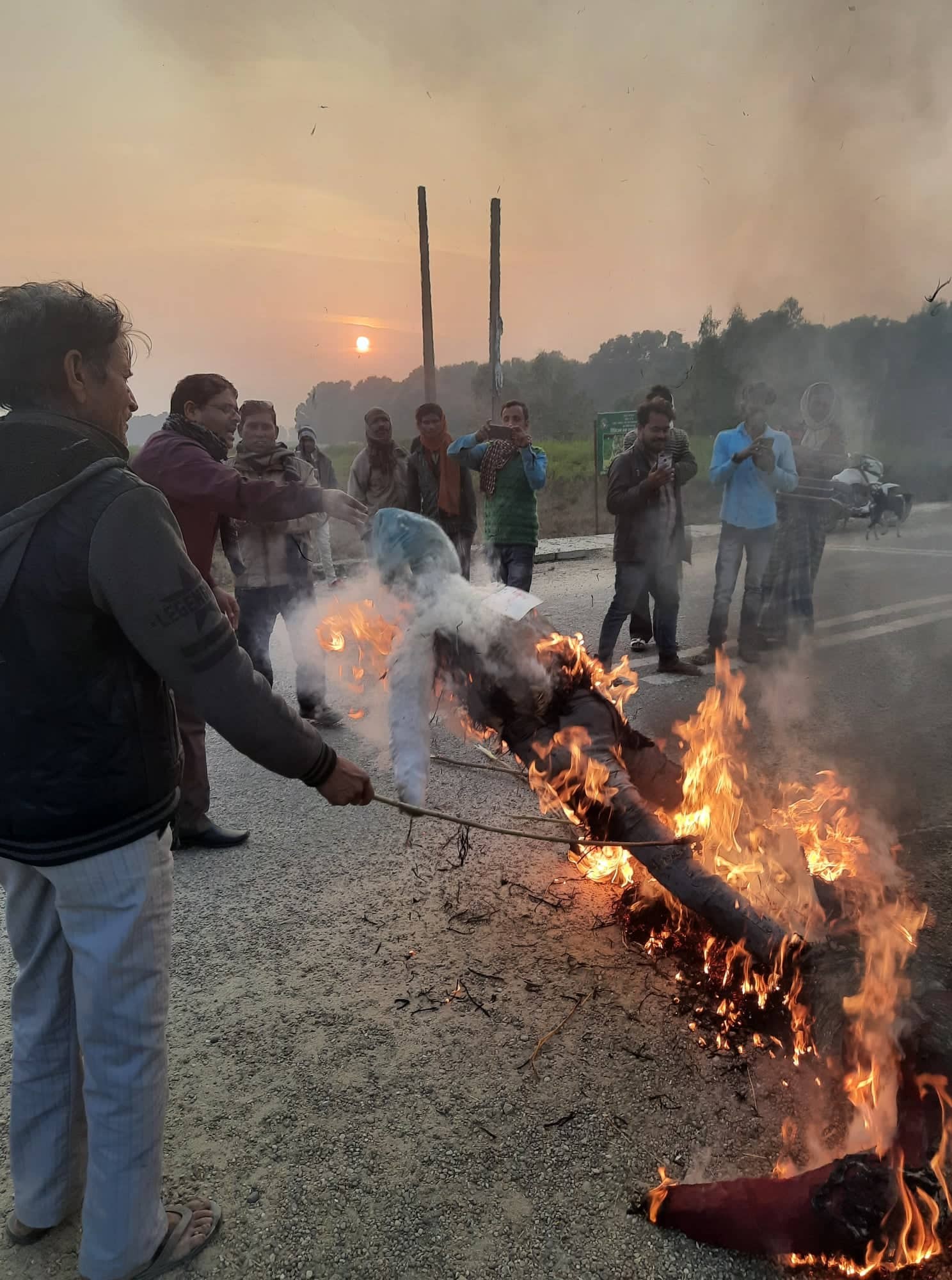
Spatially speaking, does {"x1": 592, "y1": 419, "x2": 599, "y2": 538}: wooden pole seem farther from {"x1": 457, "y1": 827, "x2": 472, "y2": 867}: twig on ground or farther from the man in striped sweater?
{"x1": 457, "y1": 827, "x2": 472, "y2": 867}: twig on ground

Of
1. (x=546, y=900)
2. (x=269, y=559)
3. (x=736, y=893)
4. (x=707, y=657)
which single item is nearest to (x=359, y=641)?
(x=269, y=559)

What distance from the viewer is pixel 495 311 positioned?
17.0m

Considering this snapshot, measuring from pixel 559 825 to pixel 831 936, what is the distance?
1483mm

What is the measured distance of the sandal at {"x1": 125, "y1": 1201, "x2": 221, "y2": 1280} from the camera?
1715 millimetres

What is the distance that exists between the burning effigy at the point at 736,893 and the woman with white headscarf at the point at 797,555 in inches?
131

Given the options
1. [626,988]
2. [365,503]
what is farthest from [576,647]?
[365,503]

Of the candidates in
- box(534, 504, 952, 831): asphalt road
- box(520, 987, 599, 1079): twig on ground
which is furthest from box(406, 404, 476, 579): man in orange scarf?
box(520, 987, 599, 1079): twig on ground

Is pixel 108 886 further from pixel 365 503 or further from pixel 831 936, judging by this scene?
pixel 365 503

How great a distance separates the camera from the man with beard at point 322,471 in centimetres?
826

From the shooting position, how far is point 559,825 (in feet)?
12.0

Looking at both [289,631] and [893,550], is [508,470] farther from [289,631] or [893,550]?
[893,550]

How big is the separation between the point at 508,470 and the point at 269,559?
2.42 metres

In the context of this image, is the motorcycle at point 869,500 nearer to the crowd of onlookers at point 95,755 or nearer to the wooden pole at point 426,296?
the wooden pole at point 426,296

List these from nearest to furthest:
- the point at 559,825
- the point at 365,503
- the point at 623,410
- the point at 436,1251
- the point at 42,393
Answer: the point at 42,393
the point at 436,1251
the point at 559,825
the point at 365,503
the point at 623,410
